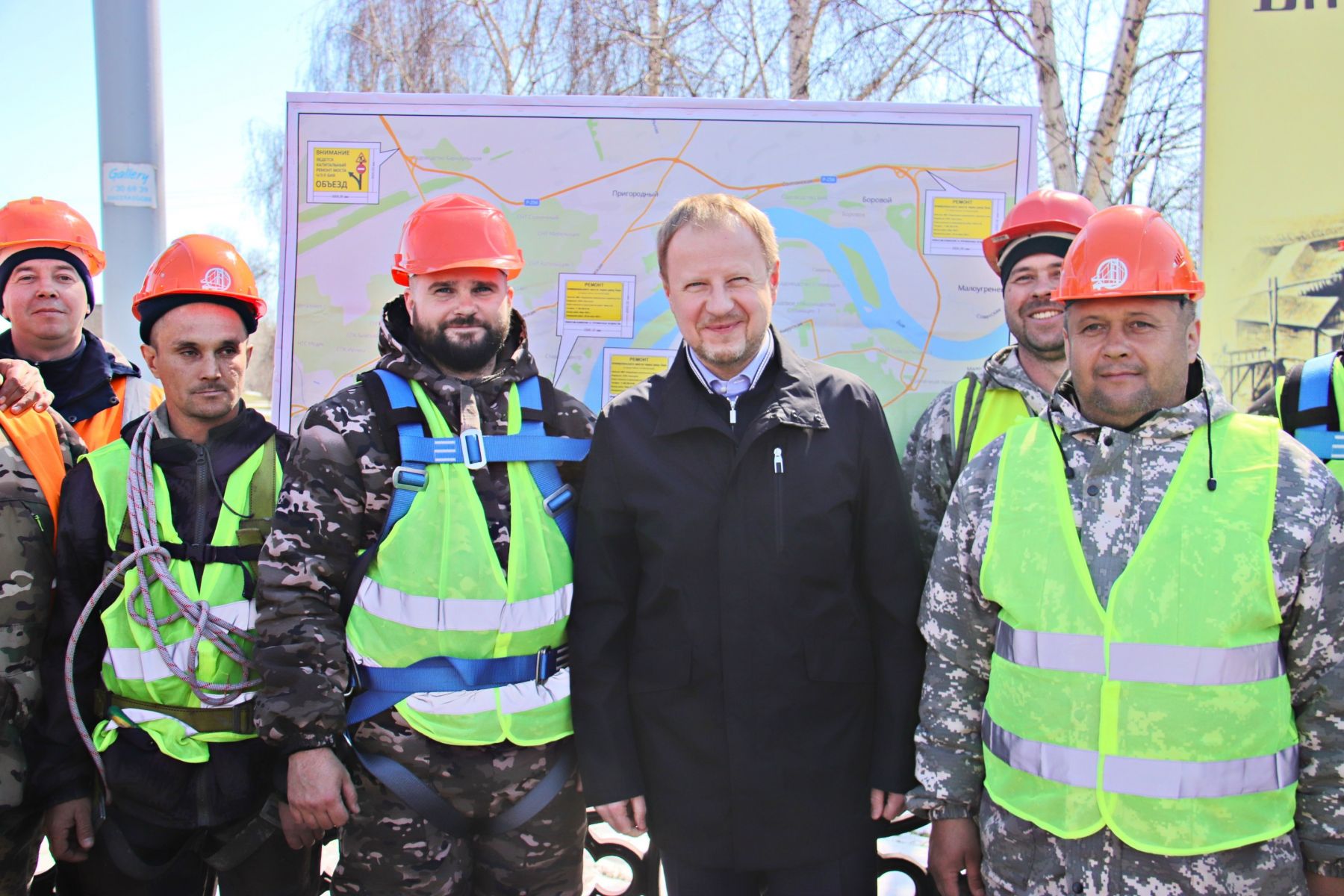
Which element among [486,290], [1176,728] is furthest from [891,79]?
[1176,728]

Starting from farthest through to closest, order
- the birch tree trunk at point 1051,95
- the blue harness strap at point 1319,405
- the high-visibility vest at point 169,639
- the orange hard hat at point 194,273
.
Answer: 1. the birch tree trunk at point 1051,95
2. the blue harness strap at point 1319,405
3. the orange hard hat at point 194,273
4. the high-visibility vest at point 169,639

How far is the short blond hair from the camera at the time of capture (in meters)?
2.30

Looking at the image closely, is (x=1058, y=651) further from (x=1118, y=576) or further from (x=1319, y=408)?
(x=1319, y=408)

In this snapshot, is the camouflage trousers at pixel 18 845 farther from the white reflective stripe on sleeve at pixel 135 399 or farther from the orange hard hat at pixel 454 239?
the orange hard hat at pixel 454 239

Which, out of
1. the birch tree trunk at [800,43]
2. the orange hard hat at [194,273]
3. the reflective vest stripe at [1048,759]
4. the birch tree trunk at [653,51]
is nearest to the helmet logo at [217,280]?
the orange hard hat at [194,273]

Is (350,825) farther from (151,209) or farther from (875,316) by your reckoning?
(151,209)

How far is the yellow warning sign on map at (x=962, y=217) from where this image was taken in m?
3.76

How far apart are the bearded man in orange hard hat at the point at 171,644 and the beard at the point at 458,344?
61 cm

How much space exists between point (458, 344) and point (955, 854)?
67.6 inches

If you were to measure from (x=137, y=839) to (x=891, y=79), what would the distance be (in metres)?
10.8

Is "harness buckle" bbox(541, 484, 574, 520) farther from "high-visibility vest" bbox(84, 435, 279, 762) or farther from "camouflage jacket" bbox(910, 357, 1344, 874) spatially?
"camouflage jacket" bbox(910, 357, 1344, 874)

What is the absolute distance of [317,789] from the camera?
2.16 metres

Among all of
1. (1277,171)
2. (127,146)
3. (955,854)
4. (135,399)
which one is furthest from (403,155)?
(1277,171)

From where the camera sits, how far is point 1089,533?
6.26 ft
